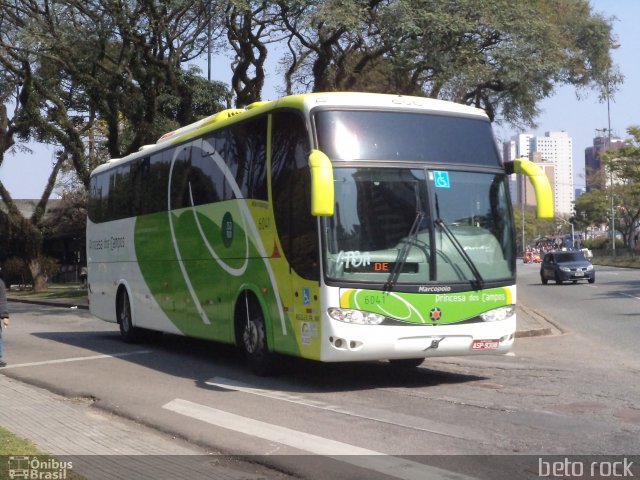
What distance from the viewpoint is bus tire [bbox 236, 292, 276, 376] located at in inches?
496

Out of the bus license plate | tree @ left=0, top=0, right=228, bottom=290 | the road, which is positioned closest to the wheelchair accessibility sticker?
the bus license plate

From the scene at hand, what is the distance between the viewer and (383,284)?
36.2 ft

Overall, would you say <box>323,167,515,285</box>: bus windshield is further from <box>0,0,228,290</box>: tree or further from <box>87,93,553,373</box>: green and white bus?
<box>0,0,228,290</box>: tree

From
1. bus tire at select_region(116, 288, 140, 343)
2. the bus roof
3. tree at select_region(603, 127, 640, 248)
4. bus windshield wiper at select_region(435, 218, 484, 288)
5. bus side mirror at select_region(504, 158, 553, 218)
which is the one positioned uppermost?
tree at select_region(603, 127, 640, 248)

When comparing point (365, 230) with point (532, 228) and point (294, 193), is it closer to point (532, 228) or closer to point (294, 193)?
point (294, 193)

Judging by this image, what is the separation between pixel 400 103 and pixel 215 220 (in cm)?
369

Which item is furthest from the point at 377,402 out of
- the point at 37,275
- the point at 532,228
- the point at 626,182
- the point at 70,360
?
the point at 532,228

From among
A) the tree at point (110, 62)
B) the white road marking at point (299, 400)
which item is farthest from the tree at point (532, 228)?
the white road marking at point (299, 400)

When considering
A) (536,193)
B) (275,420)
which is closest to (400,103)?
(536,193)

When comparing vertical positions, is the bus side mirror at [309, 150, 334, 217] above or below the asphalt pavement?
above

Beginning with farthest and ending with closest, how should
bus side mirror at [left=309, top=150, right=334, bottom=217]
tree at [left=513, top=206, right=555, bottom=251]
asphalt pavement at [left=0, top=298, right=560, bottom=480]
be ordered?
tree at [left=513, top=206, right=555, bottom=251] < bus side mirror at [left=309, top=150, right=334, bottom=217] < asphalt pavement at [left=0, top=298, right=560, bottom=480]

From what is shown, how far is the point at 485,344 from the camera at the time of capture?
1169 cm

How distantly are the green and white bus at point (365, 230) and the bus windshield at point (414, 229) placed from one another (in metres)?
0.02

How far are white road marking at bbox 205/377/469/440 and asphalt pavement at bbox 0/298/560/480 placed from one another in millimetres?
1883
